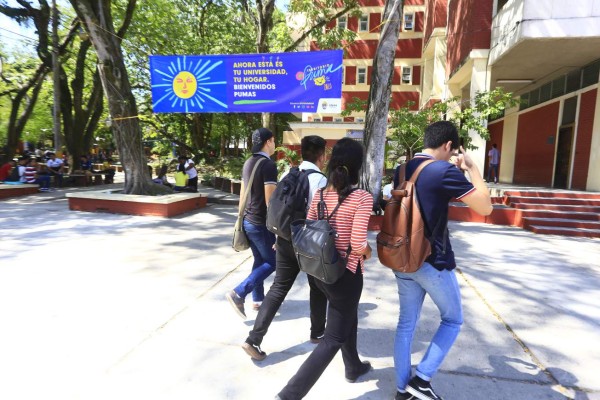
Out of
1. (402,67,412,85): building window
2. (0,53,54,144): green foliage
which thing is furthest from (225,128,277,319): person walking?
(402,67,412,85): building window

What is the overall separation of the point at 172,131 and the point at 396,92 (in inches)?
688

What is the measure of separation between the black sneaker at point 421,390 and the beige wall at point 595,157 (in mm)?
10947

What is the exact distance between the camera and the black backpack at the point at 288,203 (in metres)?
2.52

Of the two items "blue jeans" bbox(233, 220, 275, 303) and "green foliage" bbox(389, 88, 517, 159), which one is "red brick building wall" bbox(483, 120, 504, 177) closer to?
"green foliage" bbox(389, 88, 517, 159)

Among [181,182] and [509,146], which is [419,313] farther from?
[509,146]

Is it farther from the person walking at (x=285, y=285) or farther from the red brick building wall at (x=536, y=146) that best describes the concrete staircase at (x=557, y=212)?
the person walking at (x=285, y=285)

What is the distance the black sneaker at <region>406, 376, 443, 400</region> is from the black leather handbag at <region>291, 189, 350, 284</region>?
2.95ft

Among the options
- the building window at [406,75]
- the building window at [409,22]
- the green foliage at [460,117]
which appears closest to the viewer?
the green foliage at [460,117]

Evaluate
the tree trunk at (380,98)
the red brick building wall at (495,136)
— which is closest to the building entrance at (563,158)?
the red brick building wall at (495,136)

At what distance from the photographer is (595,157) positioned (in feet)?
33.6

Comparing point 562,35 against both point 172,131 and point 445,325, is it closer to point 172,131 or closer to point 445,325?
point 445,325

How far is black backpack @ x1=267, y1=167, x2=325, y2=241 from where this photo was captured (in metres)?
2.52

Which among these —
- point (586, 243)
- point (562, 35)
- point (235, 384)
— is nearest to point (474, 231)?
point (586, 243)

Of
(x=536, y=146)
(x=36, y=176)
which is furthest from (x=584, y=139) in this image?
(x=36, y=176)
